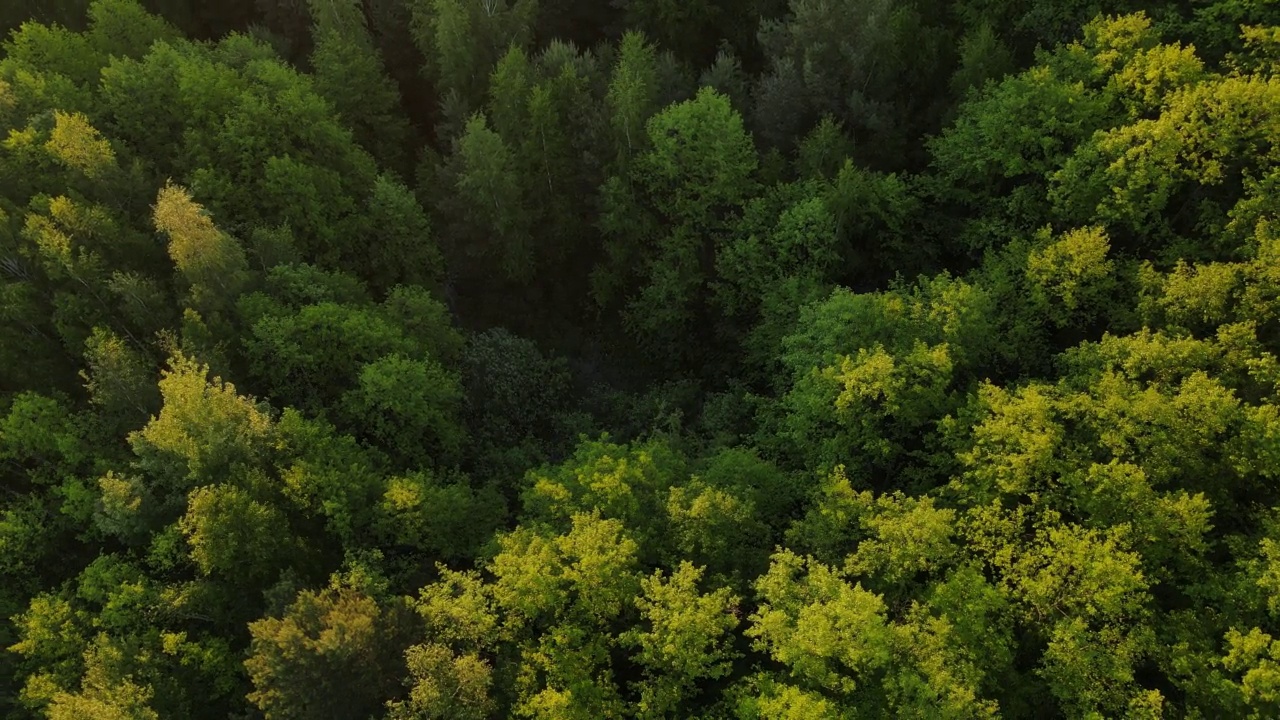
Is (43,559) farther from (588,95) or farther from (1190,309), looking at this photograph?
(1190,309)

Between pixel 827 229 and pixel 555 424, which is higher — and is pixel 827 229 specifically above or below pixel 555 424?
above

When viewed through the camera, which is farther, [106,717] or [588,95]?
[588,95]

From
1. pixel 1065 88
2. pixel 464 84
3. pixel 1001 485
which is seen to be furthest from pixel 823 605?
pixel 464 84

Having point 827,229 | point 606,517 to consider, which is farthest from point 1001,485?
point 827,229

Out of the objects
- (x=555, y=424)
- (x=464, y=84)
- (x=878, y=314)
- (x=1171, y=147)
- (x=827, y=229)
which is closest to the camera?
(x=1171, y=147)

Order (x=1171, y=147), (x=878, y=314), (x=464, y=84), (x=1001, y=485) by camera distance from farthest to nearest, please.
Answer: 1. (x=464, y=84)
2. (x=878, y=314)
3. (x=1171, y=147)
4. (x=1001, y=485)

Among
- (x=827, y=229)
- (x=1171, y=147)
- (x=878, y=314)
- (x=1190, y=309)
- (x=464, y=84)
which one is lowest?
(x=1190, y=309)
